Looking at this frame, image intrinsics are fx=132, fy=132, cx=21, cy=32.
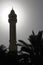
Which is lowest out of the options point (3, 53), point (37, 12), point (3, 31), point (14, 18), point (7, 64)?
point (7, 64)

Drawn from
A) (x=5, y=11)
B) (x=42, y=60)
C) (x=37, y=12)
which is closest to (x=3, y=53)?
(x=42, y=60)

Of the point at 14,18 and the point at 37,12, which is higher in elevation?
the point at 37,12

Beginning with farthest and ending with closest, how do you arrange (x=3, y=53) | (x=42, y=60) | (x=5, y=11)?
(x=5, y=11)
(x=3, y=53)
(x=42, y=60)

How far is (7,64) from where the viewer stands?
1.48 metres

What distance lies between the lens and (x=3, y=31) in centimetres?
195

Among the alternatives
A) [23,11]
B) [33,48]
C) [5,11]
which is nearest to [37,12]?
[23,11]

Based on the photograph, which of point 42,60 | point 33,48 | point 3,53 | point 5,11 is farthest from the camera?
point 5,11

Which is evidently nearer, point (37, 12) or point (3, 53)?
point (3, 53)

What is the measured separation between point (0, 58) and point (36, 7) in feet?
3.05

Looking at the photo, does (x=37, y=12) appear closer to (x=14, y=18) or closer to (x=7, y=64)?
(x=14, y=18)

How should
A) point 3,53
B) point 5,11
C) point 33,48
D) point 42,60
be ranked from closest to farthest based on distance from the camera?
1. point 42,60
2. point 33,48
3. point 3,53
4. point 5,11

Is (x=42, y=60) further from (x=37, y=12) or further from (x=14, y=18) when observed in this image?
(x=37, y=12)

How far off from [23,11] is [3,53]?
0.71 metres

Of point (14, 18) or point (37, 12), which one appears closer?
point (14, 18)
